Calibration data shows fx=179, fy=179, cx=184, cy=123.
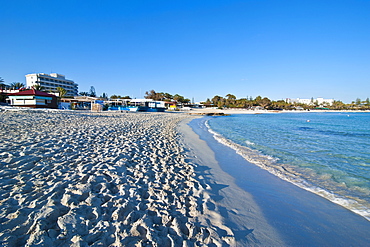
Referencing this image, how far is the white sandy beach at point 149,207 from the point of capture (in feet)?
7.91

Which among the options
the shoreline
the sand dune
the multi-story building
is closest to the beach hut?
the sand dune

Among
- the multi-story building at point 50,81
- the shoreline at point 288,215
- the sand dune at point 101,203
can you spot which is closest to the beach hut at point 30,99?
the sand dune at point 101,203

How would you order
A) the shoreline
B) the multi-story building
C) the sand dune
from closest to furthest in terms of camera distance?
the sand dune, the shoreline, the multi-story building

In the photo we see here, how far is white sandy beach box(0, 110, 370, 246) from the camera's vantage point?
7.91 ft

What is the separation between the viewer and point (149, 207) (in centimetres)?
310

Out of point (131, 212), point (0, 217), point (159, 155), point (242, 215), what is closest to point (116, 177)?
point (131, 212)

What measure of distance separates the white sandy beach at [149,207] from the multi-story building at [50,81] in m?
83.7

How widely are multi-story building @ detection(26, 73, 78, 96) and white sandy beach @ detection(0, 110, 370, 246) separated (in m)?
83.7

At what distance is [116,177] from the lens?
4.14 meters

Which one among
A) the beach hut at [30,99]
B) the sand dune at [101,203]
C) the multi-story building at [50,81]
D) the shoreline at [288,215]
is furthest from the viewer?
the multi-story building at [50,81]

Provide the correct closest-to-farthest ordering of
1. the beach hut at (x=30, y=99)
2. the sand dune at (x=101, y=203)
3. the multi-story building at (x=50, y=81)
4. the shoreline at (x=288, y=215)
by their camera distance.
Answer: the sand dune at (x=101, y=203), the shoreline at (x=288, y=215), the beach hut at (x=30, y=99), the multi-story building at (x=50, y=81)

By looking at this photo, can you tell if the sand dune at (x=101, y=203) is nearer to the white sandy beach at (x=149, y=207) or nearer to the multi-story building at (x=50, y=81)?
the white sandy beach at (x=149, y=207)

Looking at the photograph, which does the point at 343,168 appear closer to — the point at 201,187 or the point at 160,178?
the point at 201,187

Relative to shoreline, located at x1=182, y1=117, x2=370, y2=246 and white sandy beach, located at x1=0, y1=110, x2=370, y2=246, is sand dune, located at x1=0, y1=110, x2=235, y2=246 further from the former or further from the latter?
shoreline, located at x1=182, y1=117, x2=370, y2=246
